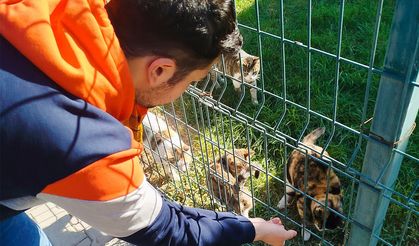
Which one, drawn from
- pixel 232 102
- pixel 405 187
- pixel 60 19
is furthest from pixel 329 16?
pixel 60 19

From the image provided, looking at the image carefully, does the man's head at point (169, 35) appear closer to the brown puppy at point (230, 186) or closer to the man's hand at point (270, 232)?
the man's hand at point (270, 232)

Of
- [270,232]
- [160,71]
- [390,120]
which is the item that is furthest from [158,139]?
[390,120]

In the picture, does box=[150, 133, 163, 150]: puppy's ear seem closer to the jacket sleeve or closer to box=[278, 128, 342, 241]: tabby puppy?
box=[278, 128, 342, 241]: tabby puppy

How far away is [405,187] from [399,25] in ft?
7.05

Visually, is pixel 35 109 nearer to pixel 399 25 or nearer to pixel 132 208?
pixel 132 208

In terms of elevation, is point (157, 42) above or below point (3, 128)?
above

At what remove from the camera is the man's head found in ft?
4.41

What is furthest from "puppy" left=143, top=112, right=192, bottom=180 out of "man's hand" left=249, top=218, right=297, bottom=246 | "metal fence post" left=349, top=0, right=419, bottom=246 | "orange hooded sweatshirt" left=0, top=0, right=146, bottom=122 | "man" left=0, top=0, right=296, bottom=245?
"orange hooded sweatshirt" left=0, top=0, right=146, bottom=122

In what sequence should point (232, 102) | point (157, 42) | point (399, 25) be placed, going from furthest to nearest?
point (232, 102)
point (157, 42)
point (399, 25)

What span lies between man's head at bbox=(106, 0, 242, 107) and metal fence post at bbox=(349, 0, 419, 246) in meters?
0.48

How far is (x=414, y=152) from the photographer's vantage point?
3.37m

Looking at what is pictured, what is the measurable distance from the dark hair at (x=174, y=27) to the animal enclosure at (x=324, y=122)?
0.85 feet

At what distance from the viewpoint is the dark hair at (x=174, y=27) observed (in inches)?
52.7

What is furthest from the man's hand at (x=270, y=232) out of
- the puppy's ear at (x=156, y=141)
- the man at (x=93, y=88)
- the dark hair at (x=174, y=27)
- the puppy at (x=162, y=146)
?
the puppy's ear at (x=156, y=141)
